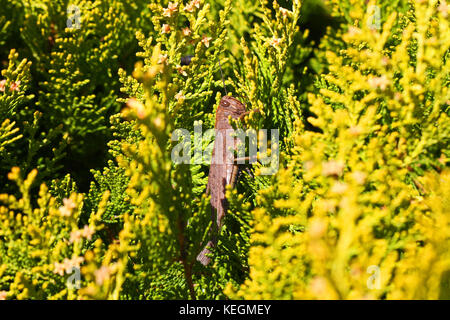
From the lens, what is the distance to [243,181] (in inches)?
103

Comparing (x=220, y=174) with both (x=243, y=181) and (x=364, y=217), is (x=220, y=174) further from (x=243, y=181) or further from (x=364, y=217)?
(x=364, y=217)

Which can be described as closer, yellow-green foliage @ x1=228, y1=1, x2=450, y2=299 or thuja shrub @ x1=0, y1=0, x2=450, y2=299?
yellow-green foliage @ x1=228, y1=1, x2=450, y2=299

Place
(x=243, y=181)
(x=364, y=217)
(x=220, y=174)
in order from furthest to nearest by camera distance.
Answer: (x=243, y=181)
(x=220, y=174)
(x=364, y=217)

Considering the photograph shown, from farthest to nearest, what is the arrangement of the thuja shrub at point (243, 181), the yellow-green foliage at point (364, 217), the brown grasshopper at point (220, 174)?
the brown grasshopper at point (220, 174) → the thuja shrub at point (243, 181) → the yellow-green foliage at point (364, 217)

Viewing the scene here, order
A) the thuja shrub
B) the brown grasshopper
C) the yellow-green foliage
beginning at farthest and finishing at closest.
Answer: the brown grasshopper
the thuja shrub
the yellow-green foliage

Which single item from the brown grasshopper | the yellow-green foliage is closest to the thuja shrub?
the yellow-green foliage

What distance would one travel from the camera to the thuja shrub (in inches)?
57.2

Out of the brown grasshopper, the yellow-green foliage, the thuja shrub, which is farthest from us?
the brown grasshopper

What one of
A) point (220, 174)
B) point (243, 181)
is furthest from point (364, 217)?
point (243, 181)

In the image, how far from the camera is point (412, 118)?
1740 mm

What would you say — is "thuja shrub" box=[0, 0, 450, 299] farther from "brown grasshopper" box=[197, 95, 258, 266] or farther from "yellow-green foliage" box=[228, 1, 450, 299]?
"brown grasshopper" box=[197, 95, 258, 266]

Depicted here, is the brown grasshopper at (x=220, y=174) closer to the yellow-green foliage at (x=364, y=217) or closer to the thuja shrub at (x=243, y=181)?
the thuja shrub at (x=243, y=181)

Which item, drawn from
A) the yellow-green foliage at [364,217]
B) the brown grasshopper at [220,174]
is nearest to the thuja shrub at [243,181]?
the yellow-green foliage at [364,217]

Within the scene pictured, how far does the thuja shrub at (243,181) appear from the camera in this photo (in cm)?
145
